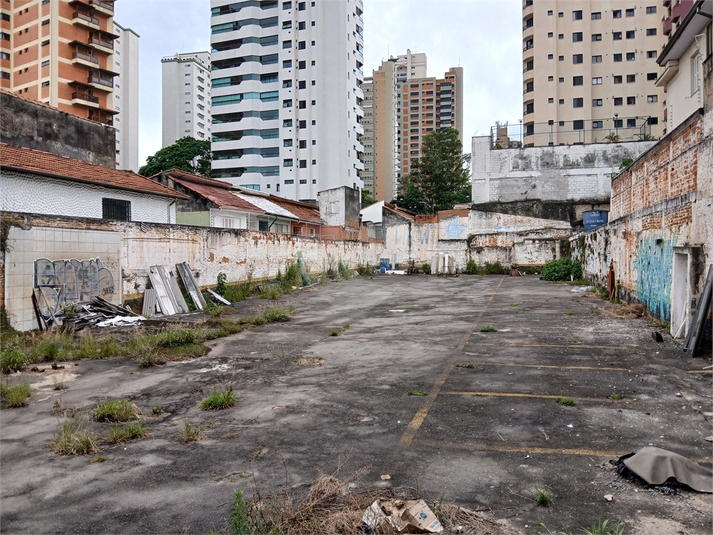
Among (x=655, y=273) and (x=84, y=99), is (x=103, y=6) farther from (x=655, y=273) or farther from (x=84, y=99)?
(x=655, y=273)

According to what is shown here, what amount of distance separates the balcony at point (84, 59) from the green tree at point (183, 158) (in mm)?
10393

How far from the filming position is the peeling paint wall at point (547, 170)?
36.4m

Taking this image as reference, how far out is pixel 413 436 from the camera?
450 cm

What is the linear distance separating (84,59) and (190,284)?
132ft

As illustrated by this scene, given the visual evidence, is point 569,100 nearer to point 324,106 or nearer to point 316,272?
point 324,106

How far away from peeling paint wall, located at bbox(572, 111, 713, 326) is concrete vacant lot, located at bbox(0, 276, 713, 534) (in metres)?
1.80

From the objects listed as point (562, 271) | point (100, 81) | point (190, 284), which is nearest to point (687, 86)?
point (562, 271)

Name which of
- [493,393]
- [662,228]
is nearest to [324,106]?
[662,228]

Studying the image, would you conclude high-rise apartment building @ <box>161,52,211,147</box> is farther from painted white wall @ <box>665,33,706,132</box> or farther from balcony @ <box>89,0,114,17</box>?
painted white wall @ <box>665,33,706,132</box>

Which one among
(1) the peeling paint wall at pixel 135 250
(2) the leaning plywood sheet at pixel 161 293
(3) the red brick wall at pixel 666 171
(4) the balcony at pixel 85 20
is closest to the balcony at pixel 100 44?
(4) the balcony at pixel 85 20

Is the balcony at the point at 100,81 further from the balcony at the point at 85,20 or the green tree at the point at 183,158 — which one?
the green tree at the point at 183,158

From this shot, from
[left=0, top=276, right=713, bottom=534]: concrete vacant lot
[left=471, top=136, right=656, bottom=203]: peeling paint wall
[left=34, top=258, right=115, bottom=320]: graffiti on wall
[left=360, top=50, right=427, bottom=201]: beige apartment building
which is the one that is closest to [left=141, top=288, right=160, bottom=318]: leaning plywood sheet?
[left=34, top=258, right=115, bottom=320]: graffiti on wall

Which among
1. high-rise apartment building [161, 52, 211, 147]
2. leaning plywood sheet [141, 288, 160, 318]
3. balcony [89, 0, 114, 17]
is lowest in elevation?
leaning plywood sheet [141, 288, 160, 318]

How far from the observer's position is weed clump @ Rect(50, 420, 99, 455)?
4.29 metres
